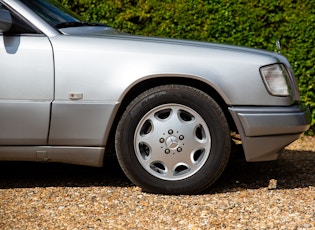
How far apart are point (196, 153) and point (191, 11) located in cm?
309

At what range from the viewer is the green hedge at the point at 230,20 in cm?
845

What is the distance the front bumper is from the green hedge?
2.86 m

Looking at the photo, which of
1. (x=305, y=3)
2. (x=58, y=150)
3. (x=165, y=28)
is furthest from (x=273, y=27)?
(x=58, y=150)

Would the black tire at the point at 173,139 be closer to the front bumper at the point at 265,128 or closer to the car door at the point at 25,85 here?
the front bumper at the point at 265,128

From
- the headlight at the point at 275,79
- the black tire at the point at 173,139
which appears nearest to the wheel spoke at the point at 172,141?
the black tire at the point at 173,139

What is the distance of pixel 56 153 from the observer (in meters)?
5.71

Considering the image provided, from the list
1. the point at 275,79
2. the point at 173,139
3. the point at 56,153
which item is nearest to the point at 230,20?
the point at 275,79

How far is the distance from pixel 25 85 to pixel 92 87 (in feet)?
1.59

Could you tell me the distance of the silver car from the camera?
5570mm

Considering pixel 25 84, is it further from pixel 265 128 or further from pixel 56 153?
pixel 265 128

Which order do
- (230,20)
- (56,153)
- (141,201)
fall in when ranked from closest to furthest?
(141,201)
(56,153)
(230,20)

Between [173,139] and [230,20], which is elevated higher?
[230,20]

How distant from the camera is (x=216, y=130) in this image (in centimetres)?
564

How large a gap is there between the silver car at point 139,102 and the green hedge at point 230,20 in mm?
2776
